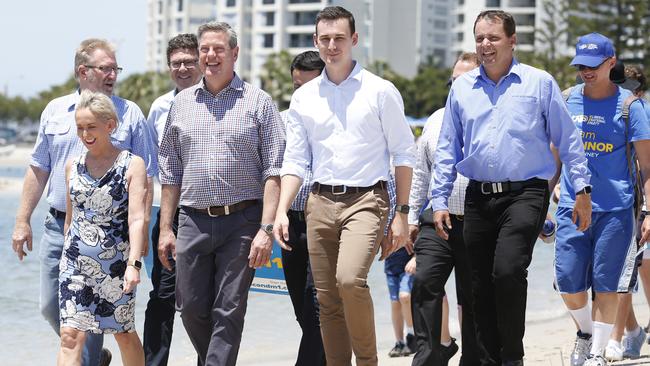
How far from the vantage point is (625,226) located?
6980 mm

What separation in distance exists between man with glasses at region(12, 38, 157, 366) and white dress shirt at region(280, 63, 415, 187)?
50.5 inches

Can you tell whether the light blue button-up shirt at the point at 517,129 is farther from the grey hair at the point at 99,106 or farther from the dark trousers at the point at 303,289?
the grey hair at the point at 99,106

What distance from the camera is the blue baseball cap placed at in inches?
272

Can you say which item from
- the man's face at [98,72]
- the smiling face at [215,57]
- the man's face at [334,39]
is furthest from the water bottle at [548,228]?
the man's face at [98,72]

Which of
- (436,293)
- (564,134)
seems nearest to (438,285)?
(436,293)

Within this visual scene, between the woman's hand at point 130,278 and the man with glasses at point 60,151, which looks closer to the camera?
the woman's hand at point 130,278

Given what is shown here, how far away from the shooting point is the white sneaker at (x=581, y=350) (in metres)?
7.19

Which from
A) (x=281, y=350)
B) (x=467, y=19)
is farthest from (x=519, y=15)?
(x=281, y=350)

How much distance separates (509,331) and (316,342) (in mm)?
1209

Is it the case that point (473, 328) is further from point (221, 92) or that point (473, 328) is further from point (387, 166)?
point (221, 92)

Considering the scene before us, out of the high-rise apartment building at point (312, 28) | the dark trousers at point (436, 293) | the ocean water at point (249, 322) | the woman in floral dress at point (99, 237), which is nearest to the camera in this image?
the woman in floral dress at point (99, 237)

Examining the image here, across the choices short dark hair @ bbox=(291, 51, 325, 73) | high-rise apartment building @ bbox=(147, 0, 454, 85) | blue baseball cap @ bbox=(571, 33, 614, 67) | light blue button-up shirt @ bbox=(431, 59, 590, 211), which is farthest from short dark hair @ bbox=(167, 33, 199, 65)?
high-rise apartment building @ bbox=(147, 0, 454, 85)

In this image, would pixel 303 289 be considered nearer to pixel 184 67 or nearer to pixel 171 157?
pixel 171 157

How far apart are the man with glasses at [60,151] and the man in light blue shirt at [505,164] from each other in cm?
198
